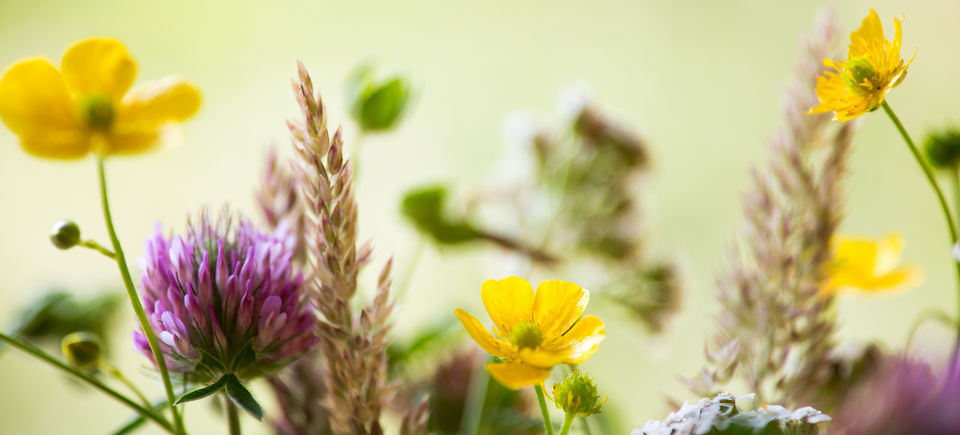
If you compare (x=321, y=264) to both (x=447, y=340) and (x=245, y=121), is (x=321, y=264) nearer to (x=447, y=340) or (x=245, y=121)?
(x=447, y=340)

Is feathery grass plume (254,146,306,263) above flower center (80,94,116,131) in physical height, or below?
below

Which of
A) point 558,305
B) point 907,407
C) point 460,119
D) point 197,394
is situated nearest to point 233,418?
point 197,394

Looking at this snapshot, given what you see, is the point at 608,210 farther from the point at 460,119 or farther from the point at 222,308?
the point at 460,119

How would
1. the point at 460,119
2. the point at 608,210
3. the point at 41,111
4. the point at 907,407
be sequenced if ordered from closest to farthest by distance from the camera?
1. the point at 907,407
2. the point at 41,111
3. the point at 608,210
4. the point at 460,119

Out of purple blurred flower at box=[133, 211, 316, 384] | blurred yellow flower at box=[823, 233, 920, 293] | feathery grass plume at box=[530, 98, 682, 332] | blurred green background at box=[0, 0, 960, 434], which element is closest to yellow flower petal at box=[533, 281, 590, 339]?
purple blurred flower at box=[133, 211, 316, 384]

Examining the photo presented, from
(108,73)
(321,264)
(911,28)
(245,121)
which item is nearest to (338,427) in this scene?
(321,264)

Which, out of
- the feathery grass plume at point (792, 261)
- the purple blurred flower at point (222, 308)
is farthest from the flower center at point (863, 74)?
the purple blurred flower at point (222, 308)

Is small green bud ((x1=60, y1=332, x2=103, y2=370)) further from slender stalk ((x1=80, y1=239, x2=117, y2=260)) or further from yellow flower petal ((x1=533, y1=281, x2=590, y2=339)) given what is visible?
yellow flower petal ((x1=533, y1=281, x2=590, y2=339))
